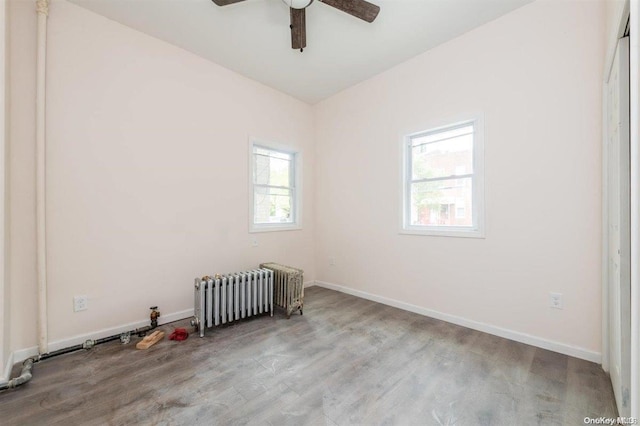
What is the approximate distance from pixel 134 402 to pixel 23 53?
2.81m

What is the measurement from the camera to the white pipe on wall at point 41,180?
214 cm

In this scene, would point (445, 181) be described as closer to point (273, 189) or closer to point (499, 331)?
point (499, 331)

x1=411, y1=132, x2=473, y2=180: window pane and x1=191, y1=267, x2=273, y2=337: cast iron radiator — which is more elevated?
x1=411, y1=132, x2=473, y2=180: window pane

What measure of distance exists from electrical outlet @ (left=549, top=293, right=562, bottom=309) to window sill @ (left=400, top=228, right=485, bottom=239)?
0.70 meters

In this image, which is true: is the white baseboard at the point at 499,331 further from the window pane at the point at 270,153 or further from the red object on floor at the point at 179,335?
the window pane at the point at 270,153

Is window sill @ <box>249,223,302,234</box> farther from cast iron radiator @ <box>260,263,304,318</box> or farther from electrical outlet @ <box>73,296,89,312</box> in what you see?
electrical outlet @ <box>73,296,89,312</box>

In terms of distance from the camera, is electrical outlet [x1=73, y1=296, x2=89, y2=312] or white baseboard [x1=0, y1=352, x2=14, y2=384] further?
electrical outlet [x1=73, y1=296, x2=89, y2=312]

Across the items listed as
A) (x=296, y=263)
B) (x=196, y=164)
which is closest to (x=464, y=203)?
(x=296, y=263)

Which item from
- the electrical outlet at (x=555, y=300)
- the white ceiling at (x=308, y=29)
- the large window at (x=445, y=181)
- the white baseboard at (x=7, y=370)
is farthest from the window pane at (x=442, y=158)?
the white baseboard at (x=7, y=370)

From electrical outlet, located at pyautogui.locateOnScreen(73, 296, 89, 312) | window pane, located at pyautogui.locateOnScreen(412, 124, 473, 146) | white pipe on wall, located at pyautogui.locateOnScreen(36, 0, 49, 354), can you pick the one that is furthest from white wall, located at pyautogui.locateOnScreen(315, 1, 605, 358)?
white pipe on wall, located at pyautogui.locateOnScreen(36, 0, 49, 354)

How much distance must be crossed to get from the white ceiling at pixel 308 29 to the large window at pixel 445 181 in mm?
974

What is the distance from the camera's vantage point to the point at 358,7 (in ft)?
7.07

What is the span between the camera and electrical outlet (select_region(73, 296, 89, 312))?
234 centimetres

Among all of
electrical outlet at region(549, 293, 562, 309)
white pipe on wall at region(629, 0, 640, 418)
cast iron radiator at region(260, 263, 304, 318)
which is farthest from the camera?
cast iron radiator at region(260, 263, 304, 318)
